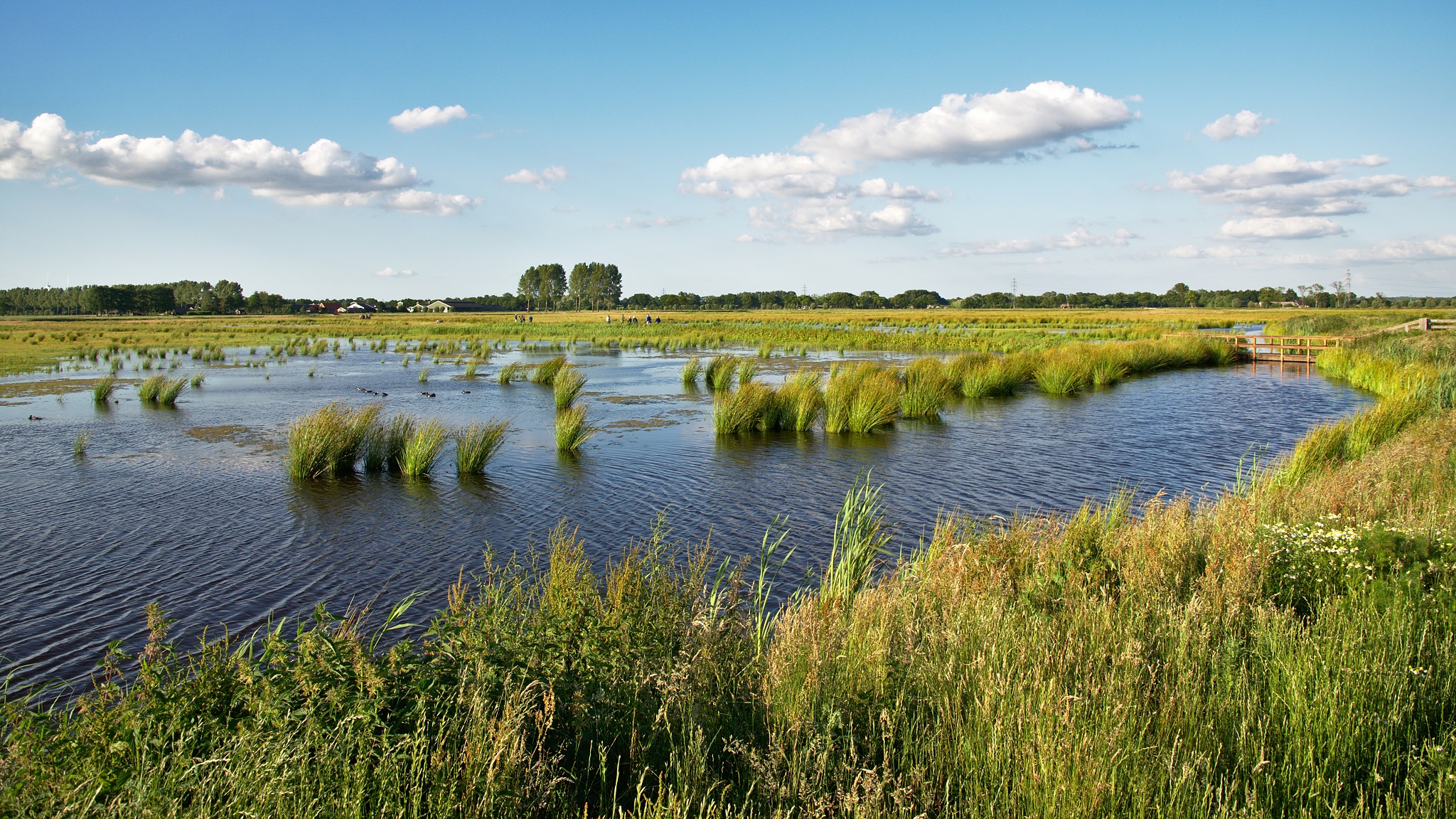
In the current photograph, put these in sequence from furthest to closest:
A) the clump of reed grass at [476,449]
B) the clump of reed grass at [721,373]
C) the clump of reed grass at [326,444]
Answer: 1. the clump of reed grass at [721,373]
2. the clump of reed grass at [476,449]
3. the clump of reed grass at [326,444]

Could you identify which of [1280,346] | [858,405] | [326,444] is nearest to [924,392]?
[858,405]

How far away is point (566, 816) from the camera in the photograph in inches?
125

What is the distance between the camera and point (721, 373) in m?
26.3

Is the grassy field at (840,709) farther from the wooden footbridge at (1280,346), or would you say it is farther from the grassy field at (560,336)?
the wooden footbridge at (1280,346)

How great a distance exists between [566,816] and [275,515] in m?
9.20

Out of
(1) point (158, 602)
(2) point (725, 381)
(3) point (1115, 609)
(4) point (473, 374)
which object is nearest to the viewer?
(3) point (1115, 609)

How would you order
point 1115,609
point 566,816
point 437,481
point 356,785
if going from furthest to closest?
point 437,481 → point 1115,609 → point 566,816 → point 356,785

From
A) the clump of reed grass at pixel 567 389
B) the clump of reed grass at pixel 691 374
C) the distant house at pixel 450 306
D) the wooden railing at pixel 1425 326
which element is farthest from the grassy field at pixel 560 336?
the distant house at pixel 450 306

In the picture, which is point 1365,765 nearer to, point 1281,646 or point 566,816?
point 1281,646

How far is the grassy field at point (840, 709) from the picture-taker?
3002mm

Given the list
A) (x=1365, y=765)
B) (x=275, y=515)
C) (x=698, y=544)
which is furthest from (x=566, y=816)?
(x=275, y=515)

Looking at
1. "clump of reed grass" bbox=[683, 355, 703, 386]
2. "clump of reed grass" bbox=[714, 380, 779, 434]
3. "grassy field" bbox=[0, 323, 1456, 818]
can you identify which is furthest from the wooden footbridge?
"grassy field" bbox=[0, 323, 1456, 818]

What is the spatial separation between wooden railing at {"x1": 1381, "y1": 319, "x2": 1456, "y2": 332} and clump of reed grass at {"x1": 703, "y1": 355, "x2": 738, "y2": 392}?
32591mm

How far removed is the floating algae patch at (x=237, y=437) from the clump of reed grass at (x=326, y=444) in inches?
94.6
